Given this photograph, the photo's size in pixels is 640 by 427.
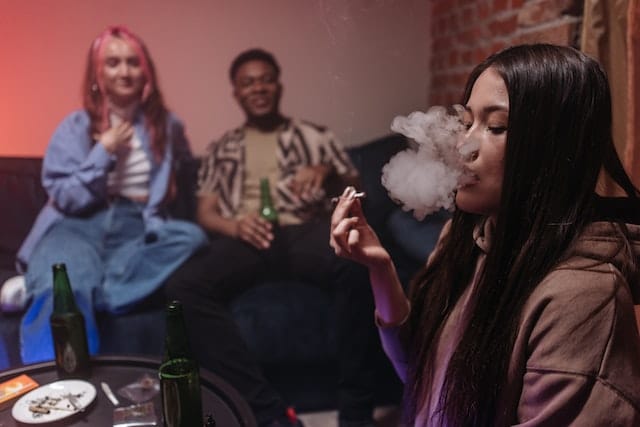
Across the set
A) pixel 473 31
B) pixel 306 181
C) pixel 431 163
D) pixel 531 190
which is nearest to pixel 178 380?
pixel 431 163

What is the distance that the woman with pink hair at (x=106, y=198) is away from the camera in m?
1.99

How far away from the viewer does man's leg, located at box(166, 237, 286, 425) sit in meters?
2.02

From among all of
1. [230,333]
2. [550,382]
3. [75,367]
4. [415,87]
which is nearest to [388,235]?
[415,87]

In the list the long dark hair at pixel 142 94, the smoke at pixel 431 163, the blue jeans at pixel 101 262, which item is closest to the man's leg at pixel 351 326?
the blue jeans at pixel 101 262

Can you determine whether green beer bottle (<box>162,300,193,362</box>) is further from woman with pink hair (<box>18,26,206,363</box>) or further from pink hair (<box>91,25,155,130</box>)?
pink hair (<box>91,25,155,130</box>)

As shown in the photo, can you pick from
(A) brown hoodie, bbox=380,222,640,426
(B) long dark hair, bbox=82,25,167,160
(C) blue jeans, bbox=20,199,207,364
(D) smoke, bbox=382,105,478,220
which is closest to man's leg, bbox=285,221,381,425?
(C) blue jeans, bbox=20,199,207,364

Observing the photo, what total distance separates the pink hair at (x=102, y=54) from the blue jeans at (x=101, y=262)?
0.40 m

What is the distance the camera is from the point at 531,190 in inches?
33.6

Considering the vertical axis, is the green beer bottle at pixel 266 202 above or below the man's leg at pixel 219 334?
above

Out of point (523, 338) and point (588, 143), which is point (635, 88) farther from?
point (523, 338)

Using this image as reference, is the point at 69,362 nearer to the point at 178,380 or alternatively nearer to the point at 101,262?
the point at 178,380

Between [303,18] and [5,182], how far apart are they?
1.30 metres

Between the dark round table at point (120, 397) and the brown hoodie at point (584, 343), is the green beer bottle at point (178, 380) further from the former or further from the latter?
the brown hoodie at point (584, 343)

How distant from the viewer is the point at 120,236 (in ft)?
6.83
